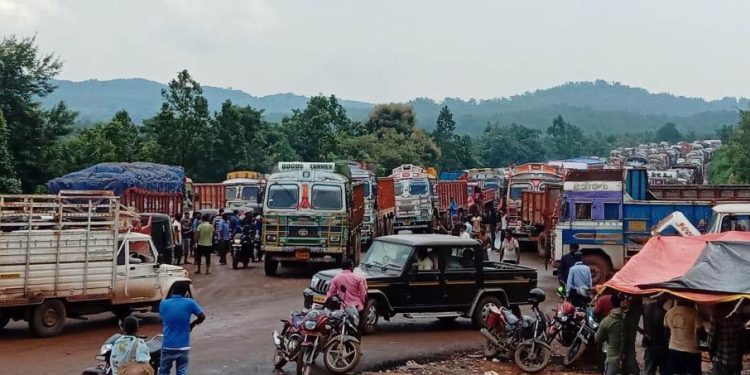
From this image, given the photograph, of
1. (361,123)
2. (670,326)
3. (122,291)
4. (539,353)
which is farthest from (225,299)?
(361,123)

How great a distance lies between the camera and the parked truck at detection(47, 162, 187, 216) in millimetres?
25406

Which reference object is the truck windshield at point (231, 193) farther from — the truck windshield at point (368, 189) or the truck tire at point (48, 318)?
the truck tire at point (48, 318)

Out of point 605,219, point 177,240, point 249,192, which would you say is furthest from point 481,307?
point 249,192

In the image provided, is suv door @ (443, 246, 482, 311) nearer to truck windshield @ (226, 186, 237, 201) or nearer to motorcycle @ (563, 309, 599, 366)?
motorcycle @ (563, 309, 599, 366)

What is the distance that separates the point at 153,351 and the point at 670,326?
592 centimetres

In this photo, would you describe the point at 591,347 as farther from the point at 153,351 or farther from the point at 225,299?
the point at 225,299

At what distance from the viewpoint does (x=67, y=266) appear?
44.6 ft

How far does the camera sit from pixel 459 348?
43.8ft

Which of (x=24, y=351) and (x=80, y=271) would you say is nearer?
(x=24, y=351)

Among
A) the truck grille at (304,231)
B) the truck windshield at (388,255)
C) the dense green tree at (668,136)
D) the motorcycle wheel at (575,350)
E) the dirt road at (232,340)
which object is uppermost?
the dense green tree at (668,136)

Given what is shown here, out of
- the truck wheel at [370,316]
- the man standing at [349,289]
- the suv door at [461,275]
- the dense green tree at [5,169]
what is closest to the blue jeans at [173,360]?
the man standing at [349,289]

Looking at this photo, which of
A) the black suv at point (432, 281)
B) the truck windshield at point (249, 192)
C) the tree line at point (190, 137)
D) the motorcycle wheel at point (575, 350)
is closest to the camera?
the motorcycle wheel at point (575, 350)

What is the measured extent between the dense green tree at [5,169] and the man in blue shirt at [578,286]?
68.9ft

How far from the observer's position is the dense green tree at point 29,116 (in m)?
31.6
